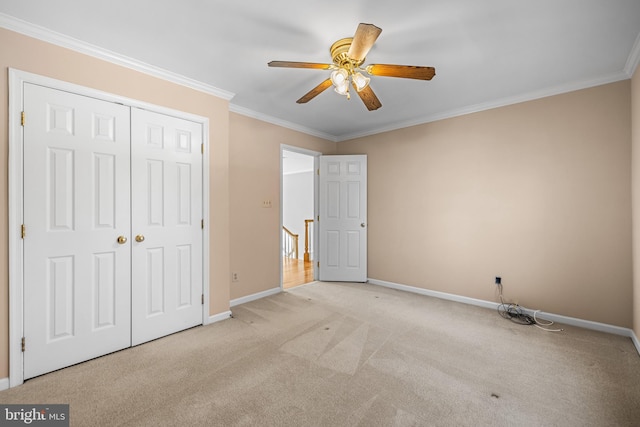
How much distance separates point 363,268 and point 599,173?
309 centimetres

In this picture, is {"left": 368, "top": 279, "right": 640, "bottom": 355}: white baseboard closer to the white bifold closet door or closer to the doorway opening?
the doorway opening

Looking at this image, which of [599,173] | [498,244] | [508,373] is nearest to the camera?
[508,373]

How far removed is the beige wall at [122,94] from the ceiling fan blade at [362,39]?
1.80 metres

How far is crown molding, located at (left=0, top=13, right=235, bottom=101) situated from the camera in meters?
1.87

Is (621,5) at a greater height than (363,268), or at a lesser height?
greater

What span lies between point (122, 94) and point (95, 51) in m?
0.34

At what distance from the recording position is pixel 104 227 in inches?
89.5

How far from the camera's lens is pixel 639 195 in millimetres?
2330

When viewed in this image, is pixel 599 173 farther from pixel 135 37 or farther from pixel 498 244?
pixel 135 37

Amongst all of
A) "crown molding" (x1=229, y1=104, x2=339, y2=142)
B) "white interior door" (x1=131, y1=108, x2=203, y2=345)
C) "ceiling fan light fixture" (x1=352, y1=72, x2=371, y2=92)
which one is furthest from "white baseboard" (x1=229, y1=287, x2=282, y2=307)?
"ceiling fan light fixture" (x1=352, y1=72, x2=371, y2=92)

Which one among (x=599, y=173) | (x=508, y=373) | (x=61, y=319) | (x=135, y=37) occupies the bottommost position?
(x=508, y=373)

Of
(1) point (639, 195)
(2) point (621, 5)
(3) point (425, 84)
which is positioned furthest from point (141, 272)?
(1) point (639, 195)

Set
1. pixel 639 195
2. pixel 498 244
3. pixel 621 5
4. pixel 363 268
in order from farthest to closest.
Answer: pixel 363 268 < pixel 498 244 < pixel 639 195 < pixel 621 5

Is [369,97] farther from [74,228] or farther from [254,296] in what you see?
[254,296]
